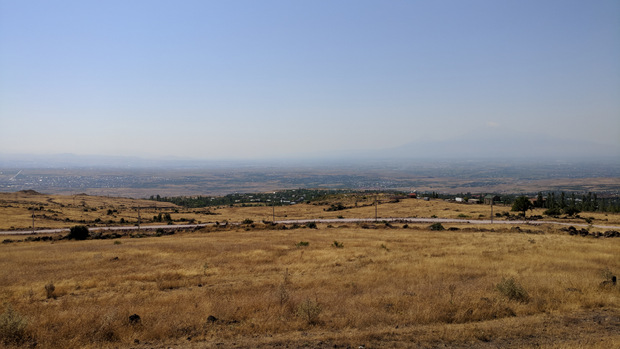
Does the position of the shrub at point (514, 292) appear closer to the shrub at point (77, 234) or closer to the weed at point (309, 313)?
the weed at point (309, 313)

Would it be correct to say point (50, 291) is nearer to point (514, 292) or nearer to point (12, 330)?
point (12, 330)

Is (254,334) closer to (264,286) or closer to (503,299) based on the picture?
(264,286)

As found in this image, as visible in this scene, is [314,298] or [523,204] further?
[523,204]

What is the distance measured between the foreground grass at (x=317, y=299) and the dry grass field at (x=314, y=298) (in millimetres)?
54

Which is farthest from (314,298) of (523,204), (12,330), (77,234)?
(523,204)

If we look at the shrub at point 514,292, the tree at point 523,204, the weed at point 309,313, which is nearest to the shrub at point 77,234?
the weed at point 309,313

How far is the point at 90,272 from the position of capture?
62.8 feet

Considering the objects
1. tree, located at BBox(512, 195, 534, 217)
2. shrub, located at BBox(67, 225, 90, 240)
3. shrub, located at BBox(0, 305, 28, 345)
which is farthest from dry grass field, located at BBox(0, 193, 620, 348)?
tree, located at BBox(512, 195, 534, 217)

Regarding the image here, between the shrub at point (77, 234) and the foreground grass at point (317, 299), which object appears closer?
the foreground grass at point (317, 299)

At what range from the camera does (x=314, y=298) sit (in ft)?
43.1

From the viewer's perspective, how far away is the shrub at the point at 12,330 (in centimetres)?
937

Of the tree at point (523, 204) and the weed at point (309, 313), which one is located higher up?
the weed at point (309, 313)

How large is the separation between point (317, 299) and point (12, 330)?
879 cm

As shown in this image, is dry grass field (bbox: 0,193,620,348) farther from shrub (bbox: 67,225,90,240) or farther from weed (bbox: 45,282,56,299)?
shrub (bbox: 67,225,90,240)
